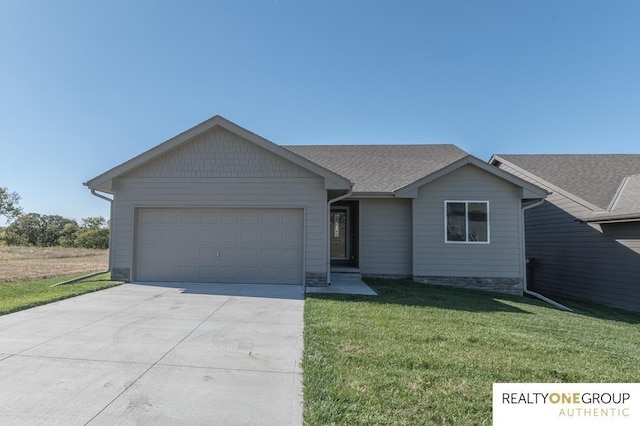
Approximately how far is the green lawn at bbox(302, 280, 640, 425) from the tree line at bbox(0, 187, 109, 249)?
3855 cm

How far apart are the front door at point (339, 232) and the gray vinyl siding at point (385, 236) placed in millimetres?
1487

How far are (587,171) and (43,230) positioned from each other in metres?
52.9

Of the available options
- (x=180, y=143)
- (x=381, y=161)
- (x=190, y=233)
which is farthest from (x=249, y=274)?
(x=381, y=161)

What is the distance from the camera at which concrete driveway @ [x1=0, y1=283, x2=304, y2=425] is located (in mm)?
2732

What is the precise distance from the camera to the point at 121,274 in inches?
368

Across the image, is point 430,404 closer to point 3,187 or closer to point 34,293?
point 34,293

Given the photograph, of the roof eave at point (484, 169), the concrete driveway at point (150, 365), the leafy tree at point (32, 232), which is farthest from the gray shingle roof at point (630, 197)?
the leafy tree at point (32, 232)

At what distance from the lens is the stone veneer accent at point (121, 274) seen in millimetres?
9328

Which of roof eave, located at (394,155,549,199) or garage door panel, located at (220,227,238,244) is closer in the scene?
garage door panel, located at (220,227,238,244)

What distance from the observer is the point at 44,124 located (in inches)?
554

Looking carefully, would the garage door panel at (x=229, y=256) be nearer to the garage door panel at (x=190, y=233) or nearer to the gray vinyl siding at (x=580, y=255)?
the garage door panel at (x=190, y=233)

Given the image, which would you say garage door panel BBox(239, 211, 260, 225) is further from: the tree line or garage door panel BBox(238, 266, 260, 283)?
the tree line

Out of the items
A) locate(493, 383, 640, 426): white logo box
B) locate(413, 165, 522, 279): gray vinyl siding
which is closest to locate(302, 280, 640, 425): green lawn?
locate(493, 383, 640, 426): white logo box

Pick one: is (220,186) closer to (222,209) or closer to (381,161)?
(222,209)
